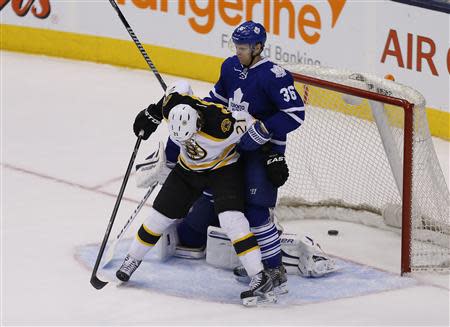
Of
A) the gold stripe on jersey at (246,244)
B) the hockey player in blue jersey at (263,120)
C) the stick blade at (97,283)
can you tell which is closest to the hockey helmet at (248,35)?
the hockey player in blue jersey at (263,120)

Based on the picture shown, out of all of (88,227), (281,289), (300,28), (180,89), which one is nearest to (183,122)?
(180,89)

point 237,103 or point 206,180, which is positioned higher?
point 237,103

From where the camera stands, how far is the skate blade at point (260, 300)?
495 cm

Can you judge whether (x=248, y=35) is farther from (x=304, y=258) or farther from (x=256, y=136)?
(x=304, y=258)

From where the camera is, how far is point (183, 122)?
482cm

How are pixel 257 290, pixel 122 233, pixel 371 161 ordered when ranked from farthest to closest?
pixel 371 161, pixel 122 233, pixel 257 290

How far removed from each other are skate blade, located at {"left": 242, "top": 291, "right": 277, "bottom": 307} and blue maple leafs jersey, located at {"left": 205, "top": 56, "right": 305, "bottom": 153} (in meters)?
0.60

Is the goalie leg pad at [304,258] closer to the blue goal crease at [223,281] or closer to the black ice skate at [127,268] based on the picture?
the blue goal crease at [223,281]

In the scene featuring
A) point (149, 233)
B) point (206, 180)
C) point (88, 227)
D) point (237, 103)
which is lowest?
point (88, 227)

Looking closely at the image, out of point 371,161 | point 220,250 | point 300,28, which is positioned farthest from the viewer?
point 300,28

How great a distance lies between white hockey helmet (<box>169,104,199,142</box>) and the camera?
4.82m

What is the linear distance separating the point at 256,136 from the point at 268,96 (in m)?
0.19

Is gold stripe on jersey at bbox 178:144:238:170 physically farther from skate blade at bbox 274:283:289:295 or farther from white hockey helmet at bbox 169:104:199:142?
skate blade at bbox 274:283:289:295

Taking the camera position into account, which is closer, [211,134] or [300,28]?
[211,134]
